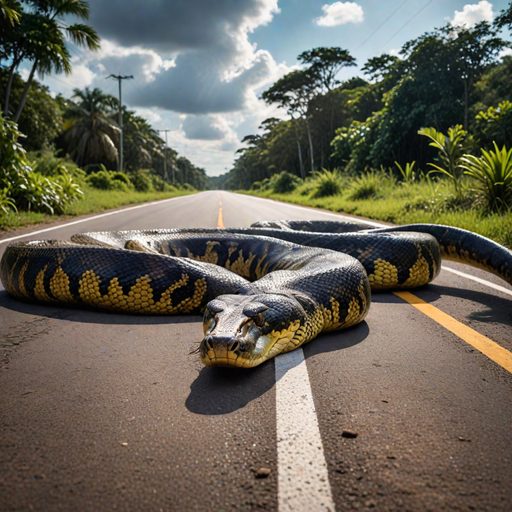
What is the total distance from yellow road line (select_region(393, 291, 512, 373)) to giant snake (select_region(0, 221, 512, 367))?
2.03 ft

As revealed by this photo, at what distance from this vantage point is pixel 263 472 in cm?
180

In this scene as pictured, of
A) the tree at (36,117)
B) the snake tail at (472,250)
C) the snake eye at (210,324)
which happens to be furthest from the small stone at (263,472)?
the tree at (36,117)

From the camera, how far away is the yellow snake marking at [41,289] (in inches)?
174

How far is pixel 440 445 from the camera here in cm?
199

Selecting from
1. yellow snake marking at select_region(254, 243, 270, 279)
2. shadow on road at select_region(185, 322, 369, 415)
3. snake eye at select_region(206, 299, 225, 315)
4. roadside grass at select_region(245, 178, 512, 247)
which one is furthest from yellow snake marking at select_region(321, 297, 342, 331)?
roadside grass at select_region(245, 178, 512, 247)

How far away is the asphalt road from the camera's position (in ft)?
5.52

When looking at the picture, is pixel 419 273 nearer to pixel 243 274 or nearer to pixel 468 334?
pixel 468 334

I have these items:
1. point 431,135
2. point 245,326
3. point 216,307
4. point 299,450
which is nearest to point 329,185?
point 431,135

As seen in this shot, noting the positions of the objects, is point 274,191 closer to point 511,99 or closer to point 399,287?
point 511,99

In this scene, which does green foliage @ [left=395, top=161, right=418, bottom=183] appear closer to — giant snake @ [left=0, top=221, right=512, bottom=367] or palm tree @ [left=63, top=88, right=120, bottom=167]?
giant snake @ [left=0, top=221, right=512, bottom=367]

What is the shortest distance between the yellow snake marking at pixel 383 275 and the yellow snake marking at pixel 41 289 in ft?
11.0

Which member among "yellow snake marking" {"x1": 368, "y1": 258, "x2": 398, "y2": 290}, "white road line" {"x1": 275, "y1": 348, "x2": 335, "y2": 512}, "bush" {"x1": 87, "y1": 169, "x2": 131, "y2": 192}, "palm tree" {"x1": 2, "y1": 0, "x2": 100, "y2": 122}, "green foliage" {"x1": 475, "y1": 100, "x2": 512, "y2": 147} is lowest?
"white road line" {"x1": 275, "y1": 348, "x2": 335, "y2": 512}

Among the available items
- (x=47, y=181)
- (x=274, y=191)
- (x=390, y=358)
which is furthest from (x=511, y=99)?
(x=274, y=191)

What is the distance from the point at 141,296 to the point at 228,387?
1815 millimetres
